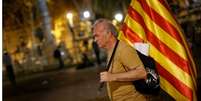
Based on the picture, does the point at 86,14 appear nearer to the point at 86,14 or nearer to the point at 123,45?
the point at 86,14

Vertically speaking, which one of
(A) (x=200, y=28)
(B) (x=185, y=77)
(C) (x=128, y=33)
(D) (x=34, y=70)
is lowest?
(D) (x=34, y=70)

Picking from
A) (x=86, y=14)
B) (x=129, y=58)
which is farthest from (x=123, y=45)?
(x=86, y=14)

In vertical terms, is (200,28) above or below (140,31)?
below

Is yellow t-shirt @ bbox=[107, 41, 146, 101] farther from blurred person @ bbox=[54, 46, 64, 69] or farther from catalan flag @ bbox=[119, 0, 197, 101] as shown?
blurred person @ bbox=[54, 46, 64, 69]

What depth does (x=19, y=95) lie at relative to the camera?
23.0 meters

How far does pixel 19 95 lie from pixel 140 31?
59.6ft

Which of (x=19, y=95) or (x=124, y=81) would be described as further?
(x=19, y=95)

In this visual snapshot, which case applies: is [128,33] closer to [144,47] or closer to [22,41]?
[144,47]

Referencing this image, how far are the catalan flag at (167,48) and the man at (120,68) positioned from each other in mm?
104

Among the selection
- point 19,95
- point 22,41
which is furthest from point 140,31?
point 22,41

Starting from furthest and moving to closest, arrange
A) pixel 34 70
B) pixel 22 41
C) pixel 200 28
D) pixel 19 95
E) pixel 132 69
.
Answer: pixel 22 41, pixel 34 70, pixel 19 95, pixel 200 28, pixel 132 69

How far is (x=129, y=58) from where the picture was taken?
5.03m

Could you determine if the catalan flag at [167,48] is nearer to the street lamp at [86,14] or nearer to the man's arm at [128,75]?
the man's arm at [128,75]

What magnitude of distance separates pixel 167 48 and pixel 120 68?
1.40 ft
